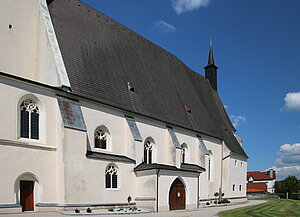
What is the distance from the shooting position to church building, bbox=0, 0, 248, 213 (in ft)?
52.6

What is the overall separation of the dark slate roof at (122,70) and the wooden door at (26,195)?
5.95m

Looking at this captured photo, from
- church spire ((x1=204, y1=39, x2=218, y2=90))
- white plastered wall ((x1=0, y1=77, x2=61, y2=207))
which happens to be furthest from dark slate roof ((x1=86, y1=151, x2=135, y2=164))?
church spire ((x1=204, y1=39, x2=218, y2=90))

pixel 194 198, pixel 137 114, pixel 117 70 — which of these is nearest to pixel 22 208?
pixel 137 114

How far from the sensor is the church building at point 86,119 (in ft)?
52.6

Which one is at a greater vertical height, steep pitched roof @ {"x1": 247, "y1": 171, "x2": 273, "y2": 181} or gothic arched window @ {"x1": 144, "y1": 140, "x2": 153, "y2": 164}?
gothic arched window @ {"x1": 144, "y1": 140, "x2": 153, "y2": 164}

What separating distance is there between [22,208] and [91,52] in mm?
11806

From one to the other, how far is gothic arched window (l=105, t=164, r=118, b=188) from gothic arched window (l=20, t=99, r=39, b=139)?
528 centimetres

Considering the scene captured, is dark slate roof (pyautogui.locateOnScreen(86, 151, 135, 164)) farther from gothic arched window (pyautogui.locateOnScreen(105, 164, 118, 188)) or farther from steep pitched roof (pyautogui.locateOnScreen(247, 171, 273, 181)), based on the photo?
steep pitched roof (pyautogui.locateOnScreen(247, 171, 273, 181))

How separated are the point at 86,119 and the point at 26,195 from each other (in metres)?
5.71

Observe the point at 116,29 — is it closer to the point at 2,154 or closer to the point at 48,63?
the point at 48,63

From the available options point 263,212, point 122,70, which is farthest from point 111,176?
point 263,212

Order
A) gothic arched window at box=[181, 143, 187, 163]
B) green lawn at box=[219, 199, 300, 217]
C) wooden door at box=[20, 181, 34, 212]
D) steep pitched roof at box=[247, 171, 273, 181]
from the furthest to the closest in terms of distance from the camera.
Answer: steep pitched roof at box=[247, 171, 273, 181], gothic arched window at box=[181, 143, 187, 163], green lawn at box=[219, 199, 300, 217], wooden door at box=[20, 181, 34, 212]

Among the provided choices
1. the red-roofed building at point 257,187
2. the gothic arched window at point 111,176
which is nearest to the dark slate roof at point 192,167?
the gothic arched window at point 111,176

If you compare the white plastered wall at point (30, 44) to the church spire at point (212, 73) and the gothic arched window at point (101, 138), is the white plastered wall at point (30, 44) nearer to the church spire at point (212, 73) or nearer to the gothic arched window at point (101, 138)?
the gothic arched window at point (101, 138)
